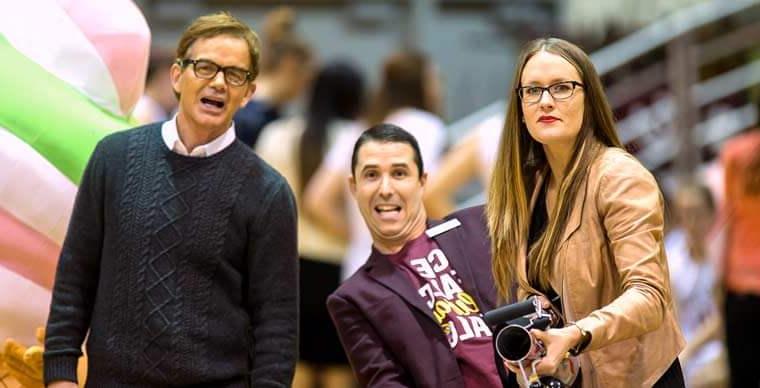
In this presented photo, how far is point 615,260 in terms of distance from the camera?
3.47 meters

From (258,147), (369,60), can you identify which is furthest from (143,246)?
(369,60)

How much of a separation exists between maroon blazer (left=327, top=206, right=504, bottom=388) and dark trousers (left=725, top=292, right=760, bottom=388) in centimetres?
298

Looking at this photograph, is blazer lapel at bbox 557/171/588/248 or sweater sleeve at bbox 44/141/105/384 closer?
blazer lapel at bbox 557/171/588/248

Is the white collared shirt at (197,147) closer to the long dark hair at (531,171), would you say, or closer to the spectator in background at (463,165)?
the long dark hair at (531,171)

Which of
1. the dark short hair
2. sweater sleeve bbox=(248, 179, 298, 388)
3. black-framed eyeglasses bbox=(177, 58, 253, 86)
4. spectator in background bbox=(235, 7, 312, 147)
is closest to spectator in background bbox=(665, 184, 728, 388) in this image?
spectator in background bbox=(235, 7, 312, 147)

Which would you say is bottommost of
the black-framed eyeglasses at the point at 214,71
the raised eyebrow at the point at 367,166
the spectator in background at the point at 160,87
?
the raised eyebrow at the point at 367,166

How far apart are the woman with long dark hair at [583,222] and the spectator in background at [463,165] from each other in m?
2.62

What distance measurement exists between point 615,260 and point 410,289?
28.4 inches

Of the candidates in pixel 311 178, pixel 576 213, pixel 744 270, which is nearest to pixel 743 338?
pixel 744 270

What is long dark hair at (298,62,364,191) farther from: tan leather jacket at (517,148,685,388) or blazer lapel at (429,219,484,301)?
tan leather jacket at (517,148,685,388)

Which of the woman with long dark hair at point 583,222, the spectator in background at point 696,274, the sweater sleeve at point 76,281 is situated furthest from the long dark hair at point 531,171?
the spectator in background at point 696,274

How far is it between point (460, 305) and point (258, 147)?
248 cm

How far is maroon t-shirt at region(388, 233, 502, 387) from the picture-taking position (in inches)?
156

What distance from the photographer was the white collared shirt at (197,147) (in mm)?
4008
